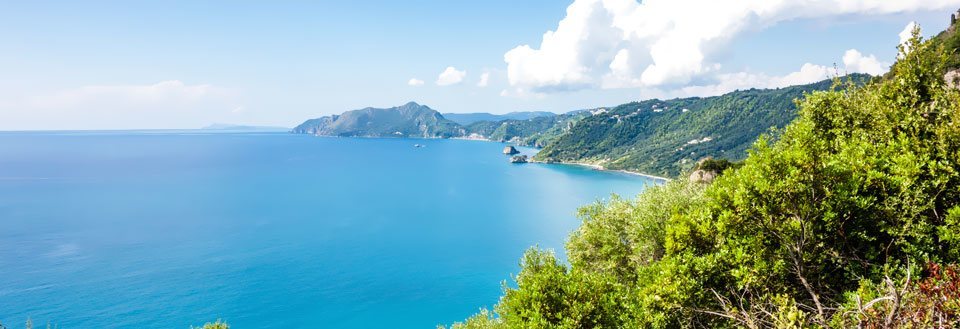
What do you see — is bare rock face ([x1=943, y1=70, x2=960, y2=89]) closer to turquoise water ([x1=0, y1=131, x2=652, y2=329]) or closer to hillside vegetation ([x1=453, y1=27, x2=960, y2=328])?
hillside vegetation ([x1=453, y1=27, x2=960, y2=328])

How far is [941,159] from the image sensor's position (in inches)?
717

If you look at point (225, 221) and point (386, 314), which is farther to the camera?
point (225, 221)

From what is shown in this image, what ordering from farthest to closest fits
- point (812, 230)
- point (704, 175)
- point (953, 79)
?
point (704, 175) < point (953, 79) < point (812, 230)

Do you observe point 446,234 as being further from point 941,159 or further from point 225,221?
point 941,159

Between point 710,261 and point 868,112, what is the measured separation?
40.4 ft

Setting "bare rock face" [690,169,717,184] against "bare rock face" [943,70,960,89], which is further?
"bare rock face" [690,169,717,184]

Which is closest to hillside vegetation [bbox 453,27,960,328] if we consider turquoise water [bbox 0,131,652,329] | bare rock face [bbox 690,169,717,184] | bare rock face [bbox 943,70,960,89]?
bare rock face [bbox 943,70,960,89]

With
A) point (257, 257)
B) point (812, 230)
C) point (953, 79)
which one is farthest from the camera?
point (257, 257)

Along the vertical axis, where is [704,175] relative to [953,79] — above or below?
below

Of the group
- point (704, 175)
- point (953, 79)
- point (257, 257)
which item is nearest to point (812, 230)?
point (953, 79)

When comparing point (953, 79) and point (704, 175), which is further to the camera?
point (704, 175)

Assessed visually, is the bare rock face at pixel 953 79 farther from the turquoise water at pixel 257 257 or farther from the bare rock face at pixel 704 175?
the bare rock face at pixel 704 175

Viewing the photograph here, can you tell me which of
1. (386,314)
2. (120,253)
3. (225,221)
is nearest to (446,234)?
(386,314)

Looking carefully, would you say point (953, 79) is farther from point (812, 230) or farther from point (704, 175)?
point (704, 175)
